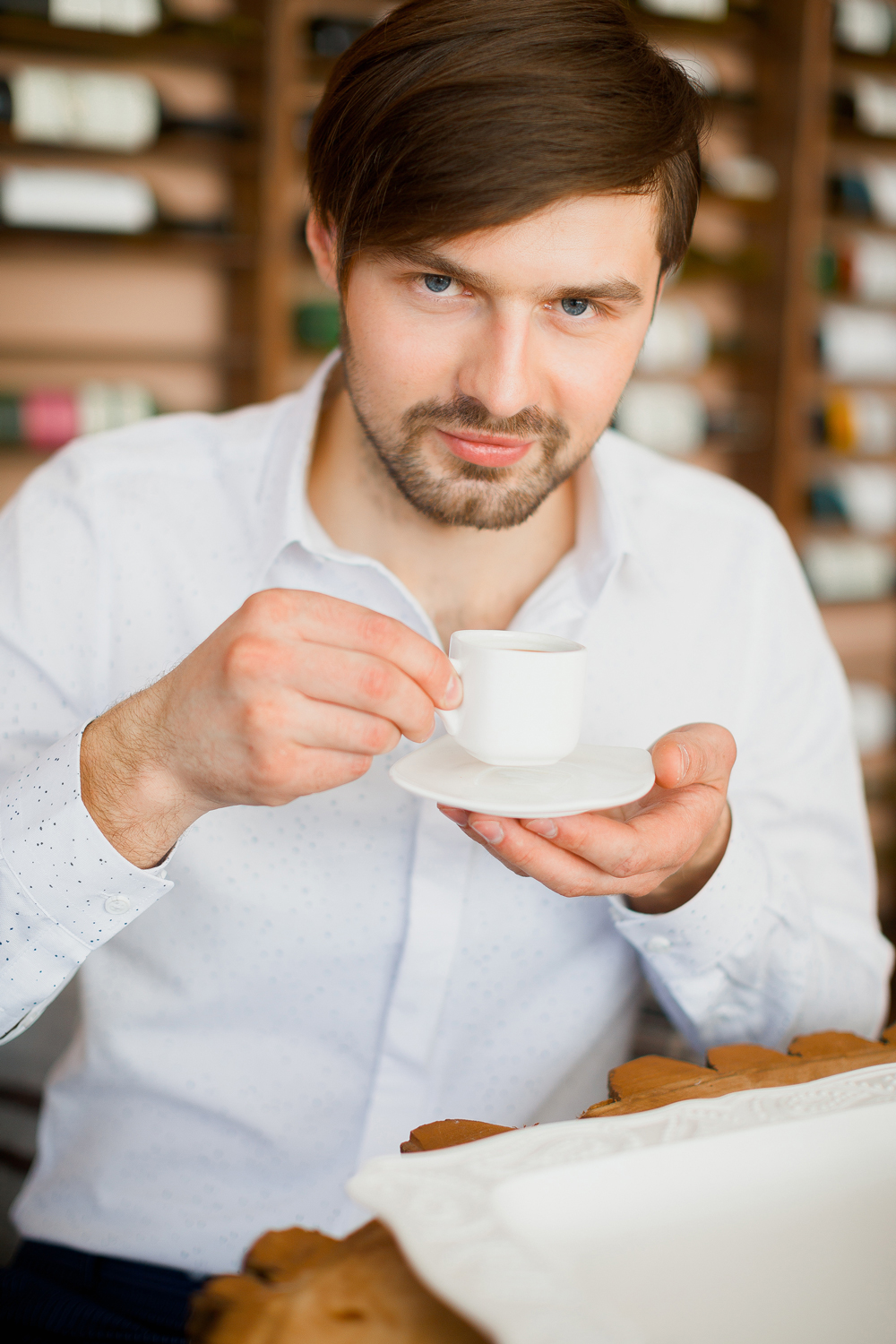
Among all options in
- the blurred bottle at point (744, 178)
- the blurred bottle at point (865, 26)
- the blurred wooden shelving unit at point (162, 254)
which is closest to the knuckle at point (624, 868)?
the blurred wooden shelving unit at point (162, 254)

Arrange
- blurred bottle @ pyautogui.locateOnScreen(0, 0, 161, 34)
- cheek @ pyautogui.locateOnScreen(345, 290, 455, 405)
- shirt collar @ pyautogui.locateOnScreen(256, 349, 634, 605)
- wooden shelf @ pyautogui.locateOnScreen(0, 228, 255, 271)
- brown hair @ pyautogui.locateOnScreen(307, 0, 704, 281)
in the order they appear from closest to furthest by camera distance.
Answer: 1. brown hair @ pyautogui.locateOnScreen(307, 0, 704, 281)
2. cheek @ pyautogui.locateOnScreen(345, 290, 455, 405)
3. shirt collar @ pyautogui.locateOnScreen(256, 349, 634, 605)
4. blurred bottle @ pyautogui.locateOnScreen(0, 0, 161, 34)
5. wooden shelf @ pyautogui.locateOnScreen(0, 228, 255, 271)

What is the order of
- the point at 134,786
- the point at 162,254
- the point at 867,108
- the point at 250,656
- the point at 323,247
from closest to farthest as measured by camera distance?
the point at 250,656, the point at 134,786, the point at 323,247, the point at 162,254, the point at 867,108

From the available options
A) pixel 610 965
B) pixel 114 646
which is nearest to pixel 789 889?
pixel 610 965

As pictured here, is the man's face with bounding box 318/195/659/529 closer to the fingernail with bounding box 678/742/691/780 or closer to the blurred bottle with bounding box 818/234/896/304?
the fingernail with bounding box 678/742/691/780

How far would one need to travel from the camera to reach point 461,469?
3.48 ft

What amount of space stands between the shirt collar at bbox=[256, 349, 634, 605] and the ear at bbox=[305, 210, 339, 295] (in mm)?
92

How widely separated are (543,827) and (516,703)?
0.09 meters

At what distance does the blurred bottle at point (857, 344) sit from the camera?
318cm

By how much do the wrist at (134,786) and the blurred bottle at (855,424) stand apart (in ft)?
9.70

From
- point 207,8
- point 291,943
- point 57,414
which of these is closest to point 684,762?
point 291,943

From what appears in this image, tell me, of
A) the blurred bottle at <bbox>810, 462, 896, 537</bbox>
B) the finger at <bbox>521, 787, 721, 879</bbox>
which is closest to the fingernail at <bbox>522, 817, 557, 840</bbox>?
the finger at <bbox>521, 787, 721, 879</bbox>

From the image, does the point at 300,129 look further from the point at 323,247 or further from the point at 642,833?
the point at 642,833

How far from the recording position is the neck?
120 centimetres

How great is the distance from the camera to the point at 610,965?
118 centimetres
